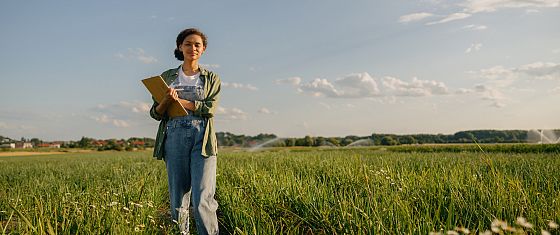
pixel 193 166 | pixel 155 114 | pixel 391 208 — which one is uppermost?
pixel 155 114

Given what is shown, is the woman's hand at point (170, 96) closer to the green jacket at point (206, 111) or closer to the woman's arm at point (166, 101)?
the woman's arm at point (166, 101)

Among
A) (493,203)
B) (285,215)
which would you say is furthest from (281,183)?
(493,203)

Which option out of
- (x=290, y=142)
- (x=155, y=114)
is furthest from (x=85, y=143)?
(x=155, y=114)

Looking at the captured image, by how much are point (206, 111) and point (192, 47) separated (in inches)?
25.7

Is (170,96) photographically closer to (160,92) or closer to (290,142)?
(160,92)

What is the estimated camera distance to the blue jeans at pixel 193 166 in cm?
375

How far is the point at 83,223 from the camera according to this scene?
3.39 metres

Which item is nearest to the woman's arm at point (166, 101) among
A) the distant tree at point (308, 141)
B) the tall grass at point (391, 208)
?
the tall grass at point (391, 208)

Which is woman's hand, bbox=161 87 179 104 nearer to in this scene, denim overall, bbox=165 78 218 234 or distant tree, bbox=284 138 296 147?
denim overall, bbox=165 78 218 234

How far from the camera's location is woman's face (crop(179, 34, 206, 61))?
3951mm

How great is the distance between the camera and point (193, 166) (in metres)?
3.79

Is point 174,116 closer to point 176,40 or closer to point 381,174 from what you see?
point 176,40

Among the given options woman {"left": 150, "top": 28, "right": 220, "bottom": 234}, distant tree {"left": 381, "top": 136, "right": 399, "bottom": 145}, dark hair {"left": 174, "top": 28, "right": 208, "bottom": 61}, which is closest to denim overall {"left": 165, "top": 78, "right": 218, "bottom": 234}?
woman {"left": 150, "top": 28, "right": 220, "bottom": 234}

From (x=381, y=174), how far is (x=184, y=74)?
2.56 metres
